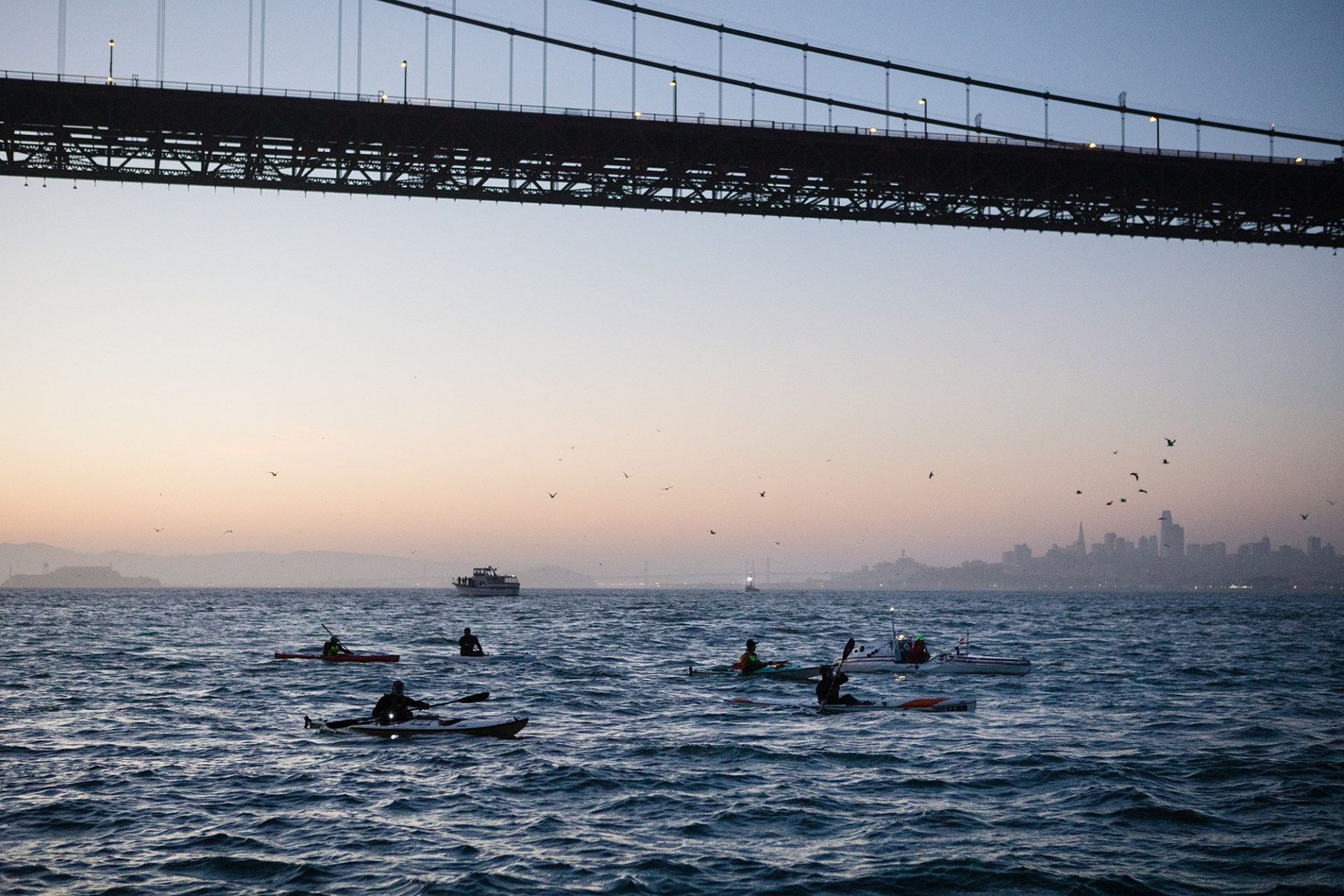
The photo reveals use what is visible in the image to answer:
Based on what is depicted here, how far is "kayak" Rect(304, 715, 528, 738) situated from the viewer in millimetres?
20781

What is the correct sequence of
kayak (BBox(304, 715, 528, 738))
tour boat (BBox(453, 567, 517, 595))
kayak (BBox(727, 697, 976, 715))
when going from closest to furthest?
kayak (BBox(304, 715, 528, 738))
kayak (BBox(727, 697, 976, 715))
tour boat (BBox(453, 567, 517, 595))

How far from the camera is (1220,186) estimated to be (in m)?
47.8

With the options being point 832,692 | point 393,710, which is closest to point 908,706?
Result: point 832,692

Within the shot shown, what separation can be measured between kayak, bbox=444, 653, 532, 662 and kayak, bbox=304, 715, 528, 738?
58.9 ft

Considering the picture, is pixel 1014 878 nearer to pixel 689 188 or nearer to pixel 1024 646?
pixel 689 188

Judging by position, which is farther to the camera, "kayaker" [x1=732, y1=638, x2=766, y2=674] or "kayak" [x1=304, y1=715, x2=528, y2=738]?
"kayaker" [x1=732, y1=638, x2=766, y2=674]

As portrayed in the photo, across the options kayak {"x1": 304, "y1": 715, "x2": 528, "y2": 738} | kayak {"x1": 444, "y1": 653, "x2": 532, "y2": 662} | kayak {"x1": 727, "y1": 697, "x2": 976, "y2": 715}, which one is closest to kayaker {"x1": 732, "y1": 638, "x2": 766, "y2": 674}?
kayak {"x1": 727, "y1": 697, "x2": 976, "y2": 715}

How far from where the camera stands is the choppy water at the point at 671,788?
40.3 feet

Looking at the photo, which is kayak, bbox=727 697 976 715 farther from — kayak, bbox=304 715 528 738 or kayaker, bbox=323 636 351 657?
kayaker, bbox=323 636 351 657

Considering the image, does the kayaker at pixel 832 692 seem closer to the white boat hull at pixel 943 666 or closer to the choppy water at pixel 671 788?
the choppy water at pixel 671 788

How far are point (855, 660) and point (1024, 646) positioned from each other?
19.9 m

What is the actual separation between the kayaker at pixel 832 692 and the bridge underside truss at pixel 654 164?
80.9 feet

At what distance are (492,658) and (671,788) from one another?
2457 cm

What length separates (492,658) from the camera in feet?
132
